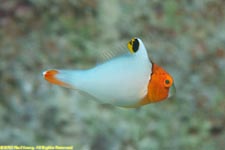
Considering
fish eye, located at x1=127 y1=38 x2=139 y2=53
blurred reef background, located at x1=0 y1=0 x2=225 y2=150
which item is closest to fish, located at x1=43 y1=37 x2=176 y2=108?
fish eye, located at x1=127 y1=38 x2=139 y2=53

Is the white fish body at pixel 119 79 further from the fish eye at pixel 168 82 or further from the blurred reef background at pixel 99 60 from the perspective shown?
the blurred reef background at pixel 99 60

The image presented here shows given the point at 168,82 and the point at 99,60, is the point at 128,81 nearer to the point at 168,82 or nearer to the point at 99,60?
the point at 168,82

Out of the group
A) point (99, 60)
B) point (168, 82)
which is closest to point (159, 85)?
point (168, 82)

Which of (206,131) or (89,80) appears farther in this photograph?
(206,131)

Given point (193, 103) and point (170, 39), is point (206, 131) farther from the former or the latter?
point (170, 39)

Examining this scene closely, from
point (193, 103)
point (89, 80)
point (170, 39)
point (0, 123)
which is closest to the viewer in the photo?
point (89, 80)

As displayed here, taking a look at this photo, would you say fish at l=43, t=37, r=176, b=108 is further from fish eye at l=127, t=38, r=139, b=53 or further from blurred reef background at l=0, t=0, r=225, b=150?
blurred reef background at l=0, t=0, r=225, b=150

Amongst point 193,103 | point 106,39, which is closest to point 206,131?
point 193,103

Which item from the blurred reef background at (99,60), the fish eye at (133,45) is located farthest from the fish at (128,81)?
the blurred reef background at (99,60)
